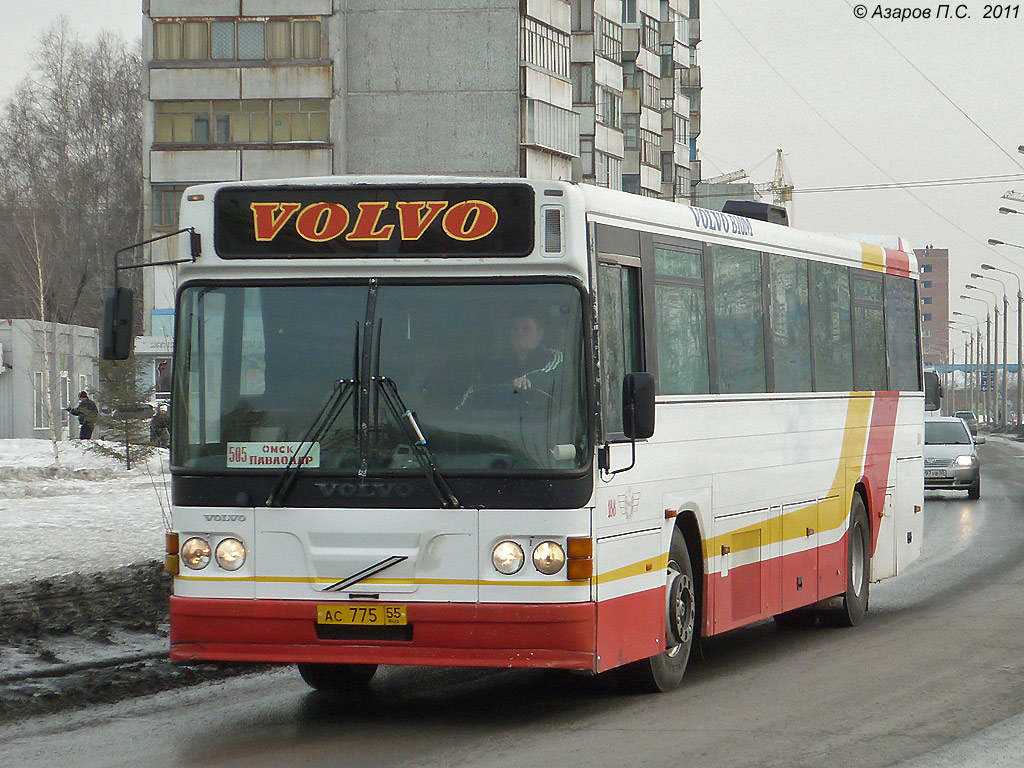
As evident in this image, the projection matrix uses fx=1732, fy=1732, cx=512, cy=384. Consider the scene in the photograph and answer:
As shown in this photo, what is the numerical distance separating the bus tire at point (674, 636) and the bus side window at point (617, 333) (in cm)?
121

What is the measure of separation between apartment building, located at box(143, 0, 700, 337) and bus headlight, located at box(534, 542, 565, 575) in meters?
46.3

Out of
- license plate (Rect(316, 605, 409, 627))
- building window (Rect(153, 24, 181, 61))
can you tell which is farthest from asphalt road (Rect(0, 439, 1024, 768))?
building window (Rect(153, 24, 181, 61))

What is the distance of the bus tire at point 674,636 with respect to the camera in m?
9.66

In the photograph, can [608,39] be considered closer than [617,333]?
No

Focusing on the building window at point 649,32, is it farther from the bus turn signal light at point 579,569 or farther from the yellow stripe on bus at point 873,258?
the bus turn signal light at point 579,569

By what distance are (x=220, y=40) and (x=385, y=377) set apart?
164 feet

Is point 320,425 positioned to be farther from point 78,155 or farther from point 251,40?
point 78,155

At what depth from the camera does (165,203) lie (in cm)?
5712

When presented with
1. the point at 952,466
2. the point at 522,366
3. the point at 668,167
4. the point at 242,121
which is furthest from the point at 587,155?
the point at 522,366

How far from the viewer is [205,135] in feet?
187

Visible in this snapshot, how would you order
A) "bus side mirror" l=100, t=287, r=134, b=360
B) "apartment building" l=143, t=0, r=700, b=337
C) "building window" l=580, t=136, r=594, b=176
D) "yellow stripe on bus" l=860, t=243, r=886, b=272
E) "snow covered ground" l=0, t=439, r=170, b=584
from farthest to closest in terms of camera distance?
1. "building window" l=580, t=136, r=594, b=176
2. "apartment building" l=143, t=0, r=700, b=337
3. "snow covered ground" l=0, t=439, r=170, b=584
4. "yellow stripe on bus" l=860, t=243, r=886, b=272
5. "bus side mirror" l=100, t=287, r=134, b=360

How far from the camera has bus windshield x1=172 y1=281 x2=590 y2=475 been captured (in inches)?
336

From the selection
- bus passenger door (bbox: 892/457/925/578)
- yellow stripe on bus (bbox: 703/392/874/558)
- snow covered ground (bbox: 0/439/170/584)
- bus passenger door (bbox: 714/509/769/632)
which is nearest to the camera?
bus passenger door (bbox: 714/509/769/632)

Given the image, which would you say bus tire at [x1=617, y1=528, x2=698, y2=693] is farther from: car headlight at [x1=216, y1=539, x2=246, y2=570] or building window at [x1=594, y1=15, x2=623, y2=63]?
building window at [x1=594, y1=15, x2=623, y2=63]
